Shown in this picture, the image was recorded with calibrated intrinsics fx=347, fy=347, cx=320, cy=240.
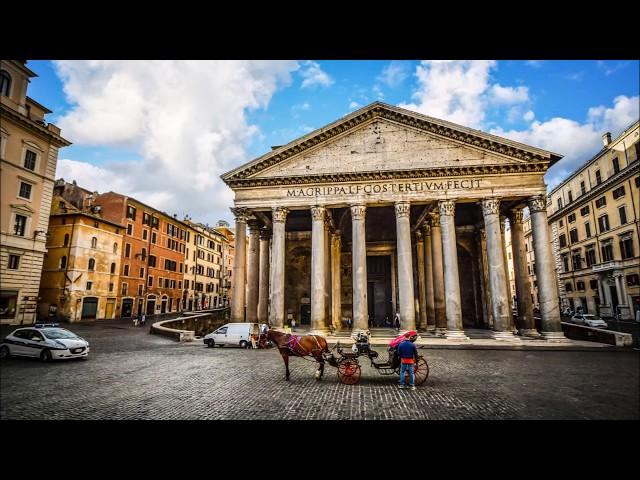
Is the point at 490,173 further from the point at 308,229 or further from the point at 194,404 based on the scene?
the point at 194,404

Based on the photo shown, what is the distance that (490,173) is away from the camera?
2112cm

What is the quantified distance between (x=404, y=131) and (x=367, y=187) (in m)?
4.31

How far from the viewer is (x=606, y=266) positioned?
4430 mm

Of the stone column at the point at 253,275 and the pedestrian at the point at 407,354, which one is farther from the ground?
the stone column at the point at 253,275

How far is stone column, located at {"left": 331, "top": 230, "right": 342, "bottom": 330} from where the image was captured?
25.8 meters

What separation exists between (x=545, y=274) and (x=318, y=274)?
12.9 meters

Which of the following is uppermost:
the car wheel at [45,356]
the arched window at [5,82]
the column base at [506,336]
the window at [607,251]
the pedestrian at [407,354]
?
the arched window at [5,82]

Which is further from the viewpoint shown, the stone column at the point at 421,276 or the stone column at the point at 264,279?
the stone column at the point at 421,276

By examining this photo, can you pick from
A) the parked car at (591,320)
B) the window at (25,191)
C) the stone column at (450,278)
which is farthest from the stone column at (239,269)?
the window at (25,191)

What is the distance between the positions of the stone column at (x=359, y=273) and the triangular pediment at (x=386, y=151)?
2.95 m

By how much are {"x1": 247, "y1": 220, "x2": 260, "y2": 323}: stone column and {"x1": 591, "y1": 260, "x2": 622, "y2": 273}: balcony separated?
2118cm

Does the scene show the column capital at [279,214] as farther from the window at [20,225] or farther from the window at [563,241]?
the window at [20,225]

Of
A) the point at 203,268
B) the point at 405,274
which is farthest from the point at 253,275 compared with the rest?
the point at 203,268

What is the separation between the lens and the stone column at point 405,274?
20219mm
